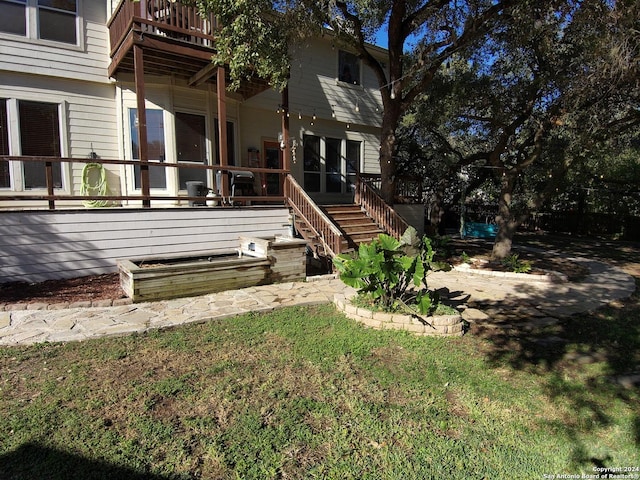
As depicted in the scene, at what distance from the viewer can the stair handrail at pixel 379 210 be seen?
10062mm

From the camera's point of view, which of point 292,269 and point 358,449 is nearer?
point 358,449

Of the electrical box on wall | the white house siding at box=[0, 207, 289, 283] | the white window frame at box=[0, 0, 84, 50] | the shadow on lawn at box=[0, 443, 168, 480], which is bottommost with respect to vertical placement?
the shadow on lawn at box=[0, 443, 168, 480]

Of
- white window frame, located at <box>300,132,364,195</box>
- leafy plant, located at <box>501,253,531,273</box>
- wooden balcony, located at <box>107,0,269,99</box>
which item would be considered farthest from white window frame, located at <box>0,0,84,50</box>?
leafy plant, located at <box>501,253,531,273</box>

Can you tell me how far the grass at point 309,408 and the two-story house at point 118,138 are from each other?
3336 mm

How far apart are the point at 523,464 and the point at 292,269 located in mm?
4890

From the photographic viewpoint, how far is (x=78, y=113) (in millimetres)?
8727

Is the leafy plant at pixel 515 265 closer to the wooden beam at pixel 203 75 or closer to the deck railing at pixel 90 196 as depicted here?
the deck railing at pixel 90 196

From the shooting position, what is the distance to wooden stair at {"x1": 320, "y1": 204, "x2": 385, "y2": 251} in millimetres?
9477

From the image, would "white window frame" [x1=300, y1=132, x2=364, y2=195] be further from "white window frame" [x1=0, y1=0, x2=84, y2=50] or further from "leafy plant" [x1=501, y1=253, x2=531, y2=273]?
"white window frame" [x1=0, y1=0, x2=84, y2=50]

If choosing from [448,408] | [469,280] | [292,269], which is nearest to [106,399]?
[448,408]

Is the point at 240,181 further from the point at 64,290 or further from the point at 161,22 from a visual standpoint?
the point at 64,290

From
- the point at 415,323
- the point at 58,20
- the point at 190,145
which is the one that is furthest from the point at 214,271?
the point at 58,20

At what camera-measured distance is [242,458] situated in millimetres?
2449

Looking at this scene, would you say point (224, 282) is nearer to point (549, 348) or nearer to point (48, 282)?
point (48, 282)
